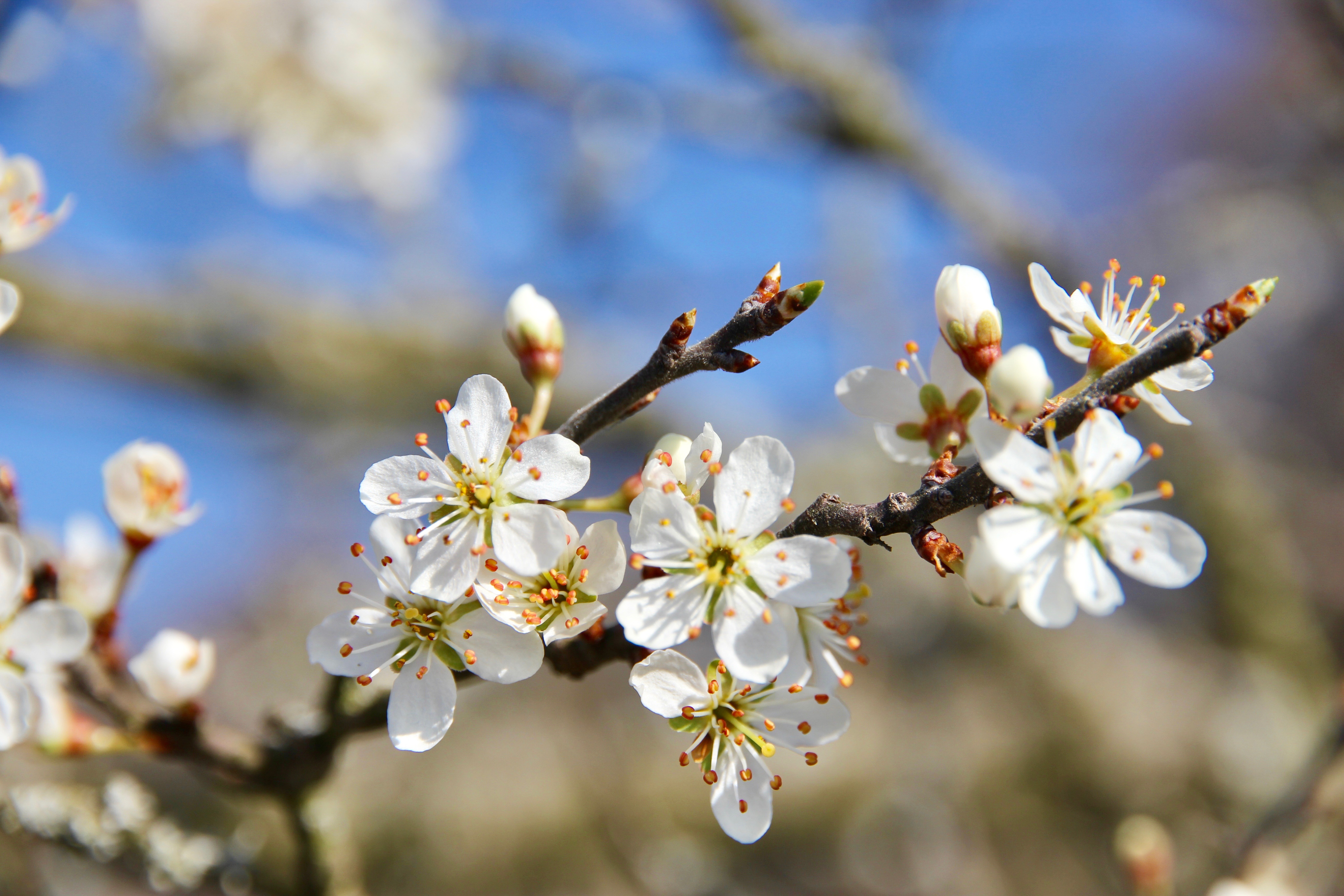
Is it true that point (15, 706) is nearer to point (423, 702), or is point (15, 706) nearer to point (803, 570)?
point (423, 702)

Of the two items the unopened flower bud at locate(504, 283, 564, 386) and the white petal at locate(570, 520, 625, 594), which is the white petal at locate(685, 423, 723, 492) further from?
the unopened flower bud at locate(504, 283, 564, 386)

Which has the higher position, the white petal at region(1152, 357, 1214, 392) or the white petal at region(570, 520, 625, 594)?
the white petal at region(1152, 357, 1214, 392)

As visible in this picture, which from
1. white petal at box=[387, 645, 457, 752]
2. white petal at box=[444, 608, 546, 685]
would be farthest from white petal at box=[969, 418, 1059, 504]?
white petal at box=[387, 645, 457, 752]

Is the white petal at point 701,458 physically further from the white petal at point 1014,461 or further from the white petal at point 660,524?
the white petal at point 1014,461

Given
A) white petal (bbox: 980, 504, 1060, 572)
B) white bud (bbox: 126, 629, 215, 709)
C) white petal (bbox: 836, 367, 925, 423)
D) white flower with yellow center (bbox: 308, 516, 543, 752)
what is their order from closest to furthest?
white petal (bbox: 980, 504, 1060, 572) < white flower with yellow center (bbox: 308, 516, 543, 752) < white petal (bbox: 836, 367, 925, 423) < white bud (bbox: 126, 629, 215, 709)

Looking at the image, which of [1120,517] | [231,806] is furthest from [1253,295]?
[231,806]

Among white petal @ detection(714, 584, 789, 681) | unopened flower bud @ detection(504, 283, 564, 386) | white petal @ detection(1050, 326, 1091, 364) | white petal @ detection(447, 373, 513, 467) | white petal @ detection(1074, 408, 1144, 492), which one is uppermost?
unopened flower bud @ detection(504, 283, 564, 386)

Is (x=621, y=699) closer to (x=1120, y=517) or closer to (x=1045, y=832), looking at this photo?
(x=1045, y=832)

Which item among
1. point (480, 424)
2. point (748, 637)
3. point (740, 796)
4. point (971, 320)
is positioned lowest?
point (740, 796)

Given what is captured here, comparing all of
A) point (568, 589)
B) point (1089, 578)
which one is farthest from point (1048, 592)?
point (568, 589)
